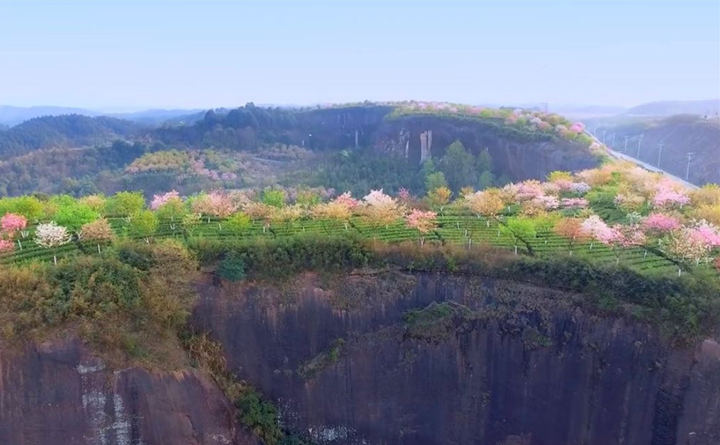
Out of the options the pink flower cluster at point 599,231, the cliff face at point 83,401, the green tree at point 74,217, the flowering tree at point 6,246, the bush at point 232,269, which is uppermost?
the green tree at point 74,217

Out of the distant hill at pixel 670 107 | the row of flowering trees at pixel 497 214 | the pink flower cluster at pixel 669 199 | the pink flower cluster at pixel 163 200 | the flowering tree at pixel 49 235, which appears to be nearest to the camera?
the flowering tree at pixel 49 235

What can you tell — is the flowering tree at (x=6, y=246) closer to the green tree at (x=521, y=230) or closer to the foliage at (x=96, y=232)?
the foliage at (x=96, y=232)

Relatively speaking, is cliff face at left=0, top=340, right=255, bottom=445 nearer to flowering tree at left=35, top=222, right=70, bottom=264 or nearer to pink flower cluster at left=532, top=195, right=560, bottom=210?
flowering tree at left=35, top=222, right=70, bottom=264

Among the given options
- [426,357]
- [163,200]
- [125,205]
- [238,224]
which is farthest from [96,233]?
[426,357]

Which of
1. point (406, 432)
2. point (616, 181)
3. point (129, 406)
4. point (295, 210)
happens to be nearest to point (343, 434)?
point (406, 432)

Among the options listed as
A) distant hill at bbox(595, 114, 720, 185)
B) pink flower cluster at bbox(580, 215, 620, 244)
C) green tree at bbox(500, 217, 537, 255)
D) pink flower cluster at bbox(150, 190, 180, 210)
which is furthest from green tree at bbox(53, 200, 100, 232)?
distant hill at bbox(595, 114, 720, 185)

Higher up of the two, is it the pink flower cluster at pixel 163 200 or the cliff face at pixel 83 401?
the pink flower cluster at pixel 163 200

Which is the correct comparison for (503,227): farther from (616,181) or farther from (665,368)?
(616,181)

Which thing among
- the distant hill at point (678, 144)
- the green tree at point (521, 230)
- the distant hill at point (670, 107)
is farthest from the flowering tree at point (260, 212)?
the distant hill at point (670, 107)
